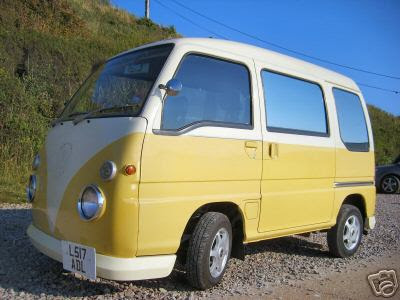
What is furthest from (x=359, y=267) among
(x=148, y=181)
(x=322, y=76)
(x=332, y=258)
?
(x=148, y=181)

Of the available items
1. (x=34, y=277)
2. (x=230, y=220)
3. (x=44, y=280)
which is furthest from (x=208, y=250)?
(x=34, y=277)

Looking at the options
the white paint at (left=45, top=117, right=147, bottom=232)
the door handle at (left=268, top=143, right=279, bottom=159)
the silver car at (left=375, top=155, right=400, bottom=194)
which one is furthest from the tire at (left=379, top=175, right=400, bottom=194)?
the white paint at (left=45, top=117, right=147, bottom=232)

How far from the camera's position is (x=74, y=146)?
3980mm

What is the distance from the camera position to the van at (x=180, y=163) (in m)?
3.61

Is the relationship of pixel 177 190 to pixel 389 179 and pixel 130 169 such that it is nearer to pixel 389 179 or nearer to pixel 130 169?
pixel 130 169

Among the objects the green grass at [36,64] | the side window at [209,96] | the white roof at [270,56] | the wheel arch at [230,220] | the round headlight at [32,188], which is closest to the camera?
the side window at [209,96]

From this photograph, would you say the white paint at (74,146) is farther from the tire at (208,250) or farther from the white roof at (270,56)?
the tire at (208,250)

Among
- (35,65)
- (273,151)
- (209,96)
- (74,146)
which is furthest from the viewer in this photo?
(35,65)

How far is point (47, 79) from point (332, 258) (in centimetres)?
935

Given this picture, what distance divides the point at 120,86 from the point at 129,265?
1.68m

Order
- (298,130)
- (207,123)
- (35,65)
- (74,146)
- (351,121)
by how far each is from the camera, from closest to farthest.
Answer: (74,146) → (207,123) → (298,130) → (351,121) → (35,65)

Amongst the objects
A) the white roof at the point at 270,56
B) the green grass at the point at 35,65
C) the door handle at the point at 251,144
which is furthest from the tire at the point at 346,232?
the green grass at the point at 35,65

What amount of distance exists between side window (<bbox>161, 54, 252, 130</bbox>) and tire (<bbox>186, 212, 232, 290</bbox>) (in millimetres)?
867

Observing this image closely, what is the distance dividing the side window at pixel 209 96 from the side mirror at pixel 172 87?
3.7 inches
